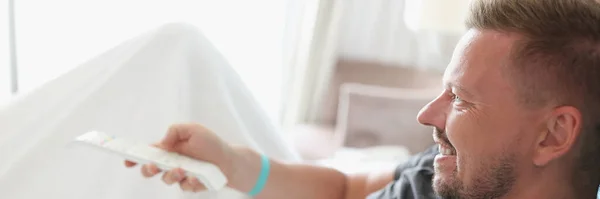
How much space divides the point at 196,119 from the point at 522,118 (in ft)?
1.61

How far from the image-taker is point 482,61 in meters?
0.77

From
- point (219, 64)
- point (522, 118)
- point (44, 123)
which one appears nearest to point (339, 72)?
point (219, 64)

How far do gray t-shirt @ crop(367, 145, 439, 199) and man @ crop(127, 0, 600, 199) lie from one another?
0.31ft

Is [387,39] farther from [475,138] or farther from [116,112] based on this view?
[475,138]

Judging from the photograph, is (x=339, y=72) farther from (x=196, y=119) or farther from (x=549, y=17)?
(x=549, y=17)

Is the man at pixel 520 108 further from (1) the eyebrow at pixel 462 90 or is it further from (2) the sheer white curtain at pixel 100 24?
(2) the sheer white curtain at pixel 100 24

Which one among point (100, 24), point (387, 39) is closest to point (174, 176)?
point (100, 24)

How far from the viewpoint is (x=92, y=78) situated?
3.33 feet

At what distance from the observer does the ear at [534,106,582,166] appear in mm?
743

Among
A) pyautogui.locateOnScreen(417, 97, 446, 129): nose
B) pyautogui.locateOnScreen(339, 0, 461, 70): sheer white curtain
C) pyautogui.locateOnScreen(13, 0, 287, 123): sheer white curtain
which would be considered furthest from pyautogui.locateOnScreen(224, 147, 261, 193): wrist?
pyautogui.locateOnScreen(339, 0, 461, 70): sheer white curtain

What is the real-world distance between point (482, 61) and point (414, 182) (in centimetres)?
22

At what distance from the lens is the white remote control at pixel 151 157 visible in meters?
0.79

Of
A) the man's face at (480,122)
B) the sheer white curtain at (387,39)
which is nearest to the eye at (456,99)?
the man's face at (480,122)

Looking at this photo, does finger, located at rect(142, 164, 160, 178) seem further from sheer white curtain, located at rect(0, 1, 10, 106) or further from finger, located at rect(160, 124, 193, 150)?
sheer white curtain, located at rect(0, 1, 10, 106)
